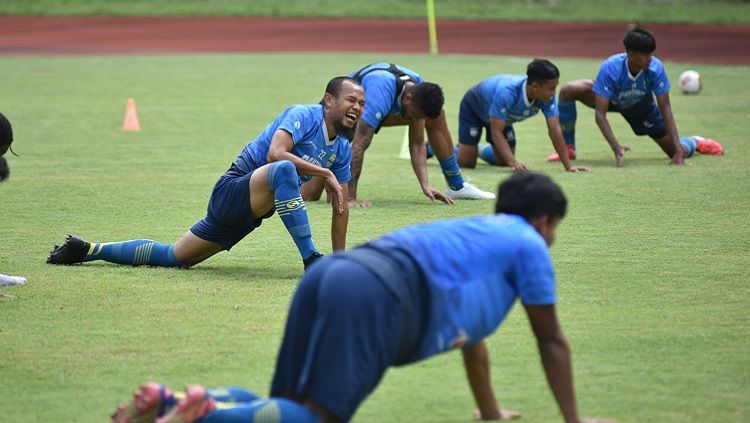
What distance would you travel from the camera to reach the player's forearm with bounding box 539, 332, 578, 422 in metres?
4.44

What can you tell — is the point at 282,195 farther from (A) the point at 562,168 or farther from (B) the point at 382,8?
(B) the point at 382,8

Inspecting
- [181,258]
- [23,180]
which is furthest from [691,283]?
[23,180]

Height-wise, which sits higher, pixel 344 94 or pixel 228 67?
pixel 344 94

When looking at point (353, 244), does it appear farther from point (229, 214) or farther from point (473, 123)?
point (473, 123)

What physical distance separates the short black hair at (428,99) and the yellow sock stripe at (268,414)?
19.4ft

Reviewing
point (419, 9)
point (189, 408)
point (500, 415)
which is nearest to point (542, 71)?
point (500, 415)

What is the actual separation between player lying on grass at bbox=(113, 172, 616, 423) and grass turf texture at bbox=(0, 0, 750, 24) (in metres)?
31.5

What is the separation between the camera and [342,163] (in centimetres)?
828

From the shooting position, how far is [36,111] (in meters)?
18.0

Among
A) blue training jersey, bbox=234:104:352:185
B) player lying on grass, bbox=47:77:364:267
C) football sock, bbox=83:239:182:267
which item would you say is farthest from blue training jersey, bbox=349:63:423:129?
football sock, bbox=83:239:182:267

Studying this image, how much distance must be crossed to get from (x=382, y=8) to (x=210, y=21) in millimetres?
5358

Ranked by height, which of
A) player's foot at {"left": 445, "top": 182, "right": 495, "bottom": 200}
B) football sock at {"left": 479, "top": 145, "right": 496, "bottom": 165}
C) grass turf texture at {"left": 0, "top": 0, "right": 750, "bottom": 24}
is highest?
player's foot at {"left": 445, "top": 182, "right": 495, "bottom": 200}

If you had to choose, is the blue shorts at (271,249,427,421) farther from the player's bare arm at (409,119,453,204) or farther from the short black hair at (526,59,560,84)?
the short black hair at (526,59,560,84)

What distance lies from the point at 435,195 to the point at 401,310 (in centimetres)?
685
